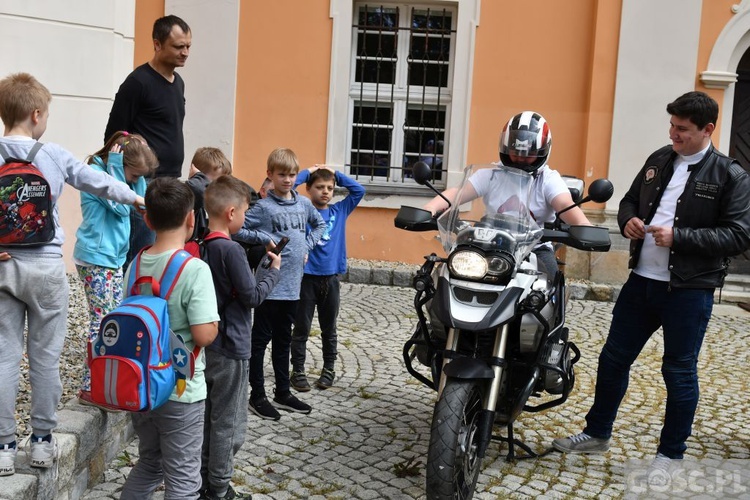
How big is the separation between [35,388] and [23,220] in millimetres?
673

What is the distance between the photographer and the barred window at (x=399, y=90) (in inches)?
406

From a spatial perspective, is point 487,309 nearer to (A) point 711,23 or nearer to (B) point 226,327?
(B) point 226,327

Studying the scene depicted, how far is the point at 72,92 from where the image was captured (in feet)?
27.0

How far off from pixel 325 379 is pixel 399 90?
216 inches

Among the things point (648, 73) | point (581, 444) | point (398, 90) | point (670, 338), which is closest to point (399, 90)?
point (398, 90)

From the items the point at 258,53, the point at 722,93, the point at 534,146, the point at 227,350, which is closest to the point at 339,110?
the point at 258,53

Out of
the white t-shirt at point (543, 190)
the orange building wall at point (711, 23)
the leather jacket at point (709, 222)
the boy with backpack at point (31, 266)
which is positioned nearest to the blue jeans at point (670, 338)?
the leather jacket at point (709, 222)

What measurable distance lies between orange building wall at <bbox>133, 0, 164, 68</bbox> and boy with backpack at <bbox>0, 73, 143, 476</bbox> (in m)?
6.67

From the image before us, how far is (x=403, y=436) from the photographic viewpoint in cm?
487

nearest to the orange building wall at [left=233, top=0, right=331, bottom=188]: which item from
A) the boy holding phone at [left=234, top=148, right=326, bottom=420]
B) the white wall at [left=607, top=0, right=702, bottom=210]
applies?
the white wall at [left=607, top=0, right=702, bottom=210]

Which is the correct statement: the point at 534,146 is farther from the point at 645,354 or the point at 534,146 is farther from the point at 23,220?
the point at 645,354

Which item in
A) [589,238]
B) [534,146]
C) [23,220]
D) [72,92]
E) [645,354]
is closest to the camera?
[23,220]

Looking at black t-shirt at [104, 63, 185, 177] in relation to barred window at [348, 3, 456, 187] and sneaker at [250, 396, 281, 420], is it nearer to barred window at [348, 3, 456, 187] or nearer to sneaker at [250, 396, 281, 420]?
sneaker at [250, 396, 281, 420]

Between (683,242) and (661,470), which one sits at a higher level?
(683,242)
